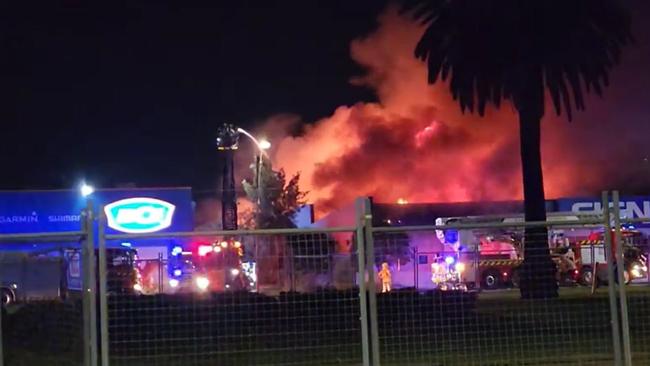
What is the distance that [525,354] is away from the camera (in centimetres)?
1131

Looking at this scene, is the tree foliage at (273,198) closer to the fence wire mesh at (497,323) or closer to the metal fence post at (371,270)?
the fence wire mesh at (497,323)

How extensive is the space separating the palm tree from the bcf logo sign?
11.1 m

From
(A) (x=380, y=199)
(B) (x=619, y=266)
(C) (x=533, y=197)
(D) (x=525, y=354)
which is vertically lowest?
(D) (x=525, y=354)

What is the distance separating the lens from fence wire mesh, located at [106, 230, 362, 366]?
9.34m

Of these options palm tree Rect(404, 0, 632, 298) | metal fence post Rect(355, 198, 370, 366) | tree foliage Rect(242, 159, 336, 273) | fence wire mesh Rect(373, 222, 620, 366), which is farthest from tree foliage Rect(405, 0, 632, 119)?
tree foliage Rect(242, 159, 336, 273)

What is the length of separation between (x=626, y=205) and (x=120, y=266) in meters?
39.8

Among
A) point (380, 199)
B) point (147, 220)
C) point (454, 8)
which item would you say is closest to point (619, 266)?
point (454, 8)

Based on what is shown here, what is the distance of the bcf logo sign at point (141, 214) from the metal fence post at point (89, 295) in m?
22.9

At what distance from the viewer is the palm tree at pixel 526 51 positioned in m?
25.1

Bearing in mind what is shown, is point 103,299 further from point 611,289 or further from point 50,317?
point 611,289

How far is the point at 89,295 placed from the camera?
7.98 metres

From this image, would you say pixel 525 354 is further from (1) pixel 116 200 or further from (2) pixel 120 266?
(1) pixel 116 200

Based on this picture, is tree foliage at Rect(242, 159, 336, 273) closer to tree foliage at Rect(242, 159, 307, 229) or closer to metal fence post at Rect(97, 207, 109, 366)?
tree foliage at Rect(242, 159, 307, 229)

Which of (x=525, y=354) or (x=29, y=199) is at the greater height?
(x=29, y=199)
